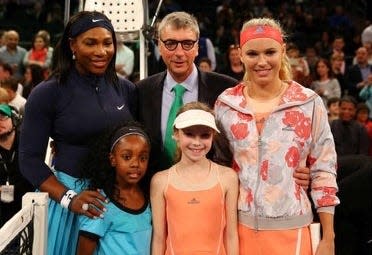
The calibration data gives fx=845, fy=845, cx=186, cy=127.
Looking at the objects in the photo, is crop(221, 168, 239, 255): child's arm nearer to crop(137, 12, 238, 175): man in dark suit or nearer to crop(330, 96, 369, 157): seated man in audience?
crop(137, 12, 238, 175): man in dark suit

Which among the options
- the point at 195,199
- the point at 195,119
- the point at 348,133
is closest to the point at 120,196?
the point at 195,199

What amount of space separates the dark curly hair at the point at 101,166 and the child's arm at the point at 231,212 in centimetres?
42

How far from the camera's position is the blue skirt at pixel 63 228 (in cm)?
382

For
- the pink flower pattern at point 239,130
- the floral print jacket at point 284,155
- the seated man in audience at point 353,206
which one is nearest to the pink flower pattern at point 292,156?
the floral print jacket at point 284,155

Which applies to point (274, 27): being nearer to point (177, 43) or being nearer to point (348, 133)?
point (177, 43)

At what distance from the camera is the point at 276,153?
11.2ft

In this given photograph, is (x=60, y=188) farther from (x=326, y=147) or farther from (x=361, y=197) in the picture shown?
(x=361, y=197)

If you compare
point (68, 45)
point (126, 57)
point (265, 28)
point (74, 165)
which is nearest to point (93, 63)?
point (68, 45)

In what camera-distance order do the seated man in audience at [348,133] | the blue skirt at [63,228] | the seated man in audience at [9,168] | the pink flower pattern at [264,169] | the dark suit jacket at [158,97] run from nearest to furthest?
the pink flower pattern at [264,169] → the blue skirt at [63,228] → the dark suit jacket at [158,97] → the seated man in audience at [9,168] → the seated man in audience at [348,133]

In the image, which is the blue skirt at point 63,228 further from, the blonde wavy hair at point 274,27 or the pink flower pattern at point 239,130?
the blonde wavy hair at point 274,27

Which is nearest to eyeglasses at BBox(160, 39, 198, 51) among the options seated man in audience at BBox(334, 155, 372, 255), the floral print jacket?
the floral print jacket

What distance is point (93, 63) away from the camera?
377 centimetres

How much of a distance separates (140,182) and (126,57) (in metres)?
6.86

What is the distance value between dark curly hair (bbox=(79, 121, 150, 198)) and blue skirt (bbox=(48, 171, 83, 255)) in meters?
0.09
